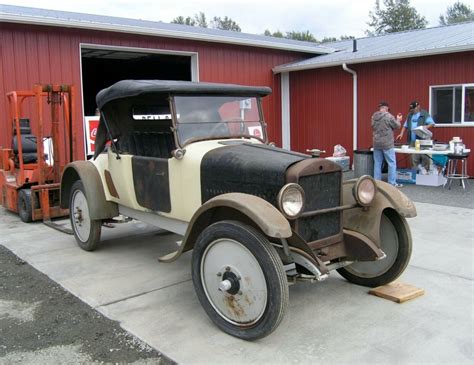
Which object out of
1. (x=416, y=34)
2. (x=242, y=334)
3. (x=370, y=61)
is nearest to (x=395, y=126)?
(x=370, y=61)

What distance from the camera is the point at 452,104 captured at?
37.3 feet

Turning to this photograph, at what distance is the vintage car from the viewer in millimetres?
A: 3434

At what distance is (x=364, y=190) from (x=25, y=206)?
549 centimetres

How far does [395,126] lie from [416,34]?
5920mm

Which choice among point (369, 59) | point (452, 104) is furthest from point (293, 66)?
point (452, 104)

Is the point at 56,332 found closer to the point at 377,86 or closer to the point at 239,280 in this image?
the point at 239,280

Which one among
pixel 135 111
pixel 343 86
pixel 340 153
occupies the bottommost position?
pixel 340 153

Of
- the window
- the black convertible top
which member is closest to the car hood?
the black convertible top

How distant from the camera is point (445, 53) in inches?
436

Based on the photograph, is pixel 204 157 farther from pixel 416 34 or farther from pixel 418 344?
pixel 416 34

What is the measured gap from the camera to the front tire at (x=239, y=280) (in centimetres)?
326

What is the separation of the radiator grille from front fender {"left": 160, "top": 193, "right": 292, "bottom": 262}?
43 cm

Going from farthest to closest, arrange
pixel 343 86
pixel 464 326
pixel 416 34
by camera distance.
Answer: pixel 416 34 < pixel 343 86 < pixel 464 326

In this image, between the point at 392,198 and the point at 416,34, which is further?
the point at 416,34
